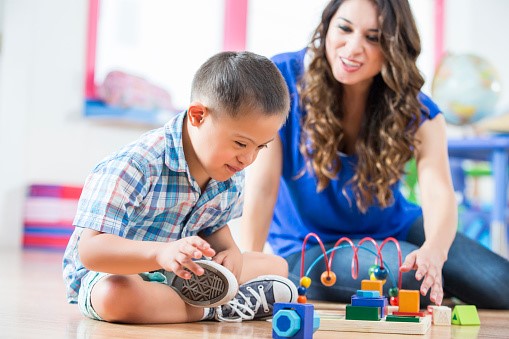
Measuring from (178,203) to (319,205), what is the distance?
0.63 meters

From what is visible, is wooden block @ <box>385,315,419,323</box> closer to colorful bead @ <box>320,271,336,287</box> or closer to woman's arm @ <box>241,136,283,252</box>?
colorful bead @ <box>320,271,336,287</box>

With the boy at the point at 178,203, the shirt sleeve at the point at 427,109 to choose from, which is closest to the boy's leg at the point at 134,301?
the boy at the point at 178,203

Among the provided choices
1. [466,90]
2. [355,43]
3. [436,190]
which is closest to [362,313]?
[436,190]

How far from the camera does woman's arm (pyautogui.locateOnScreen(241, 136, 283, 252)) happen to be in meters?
1.75

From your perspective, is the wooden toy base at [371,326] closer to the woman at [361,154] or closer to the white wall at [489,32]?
the woman at [361,154]

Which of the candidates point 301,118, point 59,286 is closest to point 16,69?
point 59,286

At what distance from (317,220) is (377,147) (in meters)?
0.24

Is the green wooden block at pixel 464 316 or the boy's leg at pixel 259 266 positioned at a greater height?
the boy's leg at pixel 259 266

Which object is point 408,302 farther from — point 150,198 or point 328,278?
point 150,198

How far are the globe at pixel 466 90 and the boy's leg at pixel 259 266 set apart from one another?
1.48 meters

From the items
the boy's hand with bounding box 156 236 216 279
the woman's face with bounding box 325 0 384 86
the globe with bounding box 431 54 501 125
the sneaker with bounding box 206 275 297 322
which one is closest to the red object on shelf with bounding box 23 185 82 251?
the globe with bounding box 431 54 501 125

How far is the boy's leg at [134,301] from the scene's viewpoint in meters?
1.17

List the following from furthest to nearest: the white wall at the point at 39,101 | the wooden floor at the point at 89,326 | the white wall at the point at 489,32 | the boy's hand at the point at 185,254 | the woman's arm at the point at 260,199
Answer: the white wall at the point at 489,32 → the white wall at the point at 39,101 → the woman's arm at the point at 260,199 → the wooden floor at the point at 89,326 → the boy's hand at the point at 185,254

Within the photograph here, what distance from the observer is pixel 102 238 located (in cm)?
110
